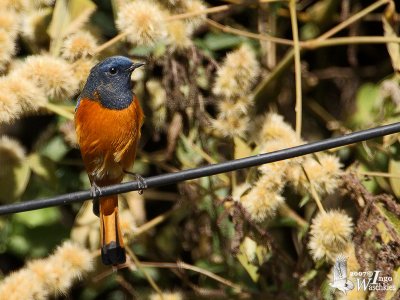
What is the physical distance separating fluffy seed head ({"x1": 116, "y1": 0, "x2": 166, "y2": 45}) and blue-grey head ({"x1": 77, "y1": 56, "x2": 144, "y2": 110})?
6.4 inches

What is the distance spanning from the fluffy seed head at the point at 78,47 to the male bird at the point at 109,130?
85mm

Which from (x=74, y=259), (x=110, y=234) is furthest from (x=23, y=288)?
(x=110, y=234)

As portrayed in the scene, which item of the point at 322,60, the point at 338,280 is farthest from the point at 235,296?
the point at 322,60

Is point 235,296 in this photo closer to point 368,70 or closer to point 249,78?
point 249,78

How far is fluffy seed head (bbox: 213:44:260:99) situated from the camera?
3.66 meters

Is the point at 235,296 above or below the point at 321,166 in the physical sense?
below

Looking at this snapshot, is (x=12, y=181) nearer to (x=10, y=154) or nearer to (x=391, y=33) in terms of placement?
(x=10, y=154)

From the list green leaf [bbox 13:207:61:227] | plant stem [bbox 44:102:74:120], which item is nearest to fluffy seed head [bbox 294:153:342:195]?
plant stem [bbox 44:102:74:120]

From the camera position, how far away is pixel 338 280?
327cm

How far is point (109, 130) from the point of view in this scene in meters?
3.71

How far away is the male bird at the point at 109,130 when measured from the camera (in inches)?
146

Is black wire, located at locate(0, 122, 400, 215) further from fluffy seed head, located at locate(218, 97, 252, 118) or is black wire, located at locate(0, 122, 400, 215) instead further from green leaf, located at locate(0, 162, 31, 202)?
green leaf, located at locate(0, 162, 31, 202)

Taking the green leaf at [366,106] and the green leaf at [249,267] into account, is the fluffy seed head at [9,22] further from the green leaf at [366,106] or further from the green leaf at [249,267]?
the green leaf at [366,106]

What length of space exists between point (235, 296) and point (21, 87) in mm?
1365
